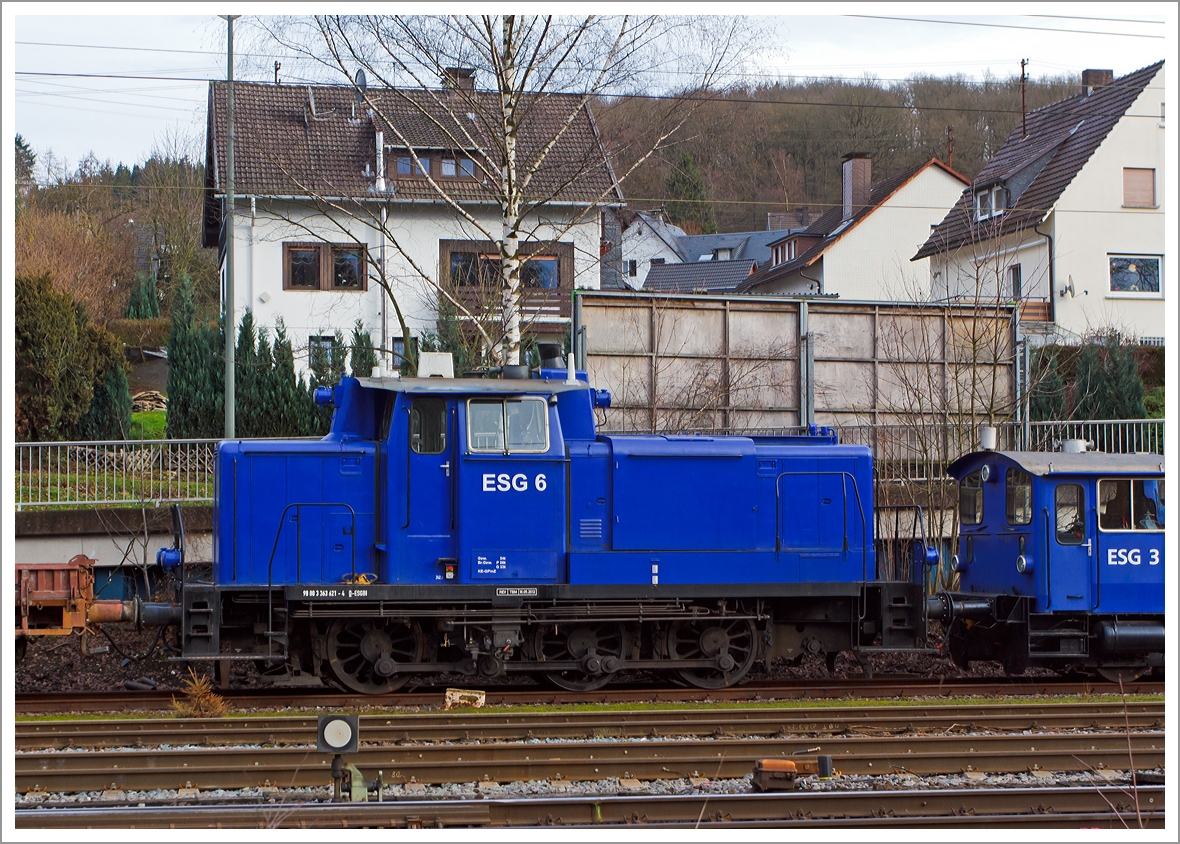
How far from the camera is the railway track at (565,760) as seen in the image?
7219 mm

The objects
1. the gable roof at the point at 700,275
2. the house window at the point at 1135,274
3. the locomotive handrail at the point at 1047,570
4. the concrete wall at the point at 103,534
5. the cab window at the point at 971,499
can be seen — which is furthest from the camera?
the gable roof at the point at 700,275

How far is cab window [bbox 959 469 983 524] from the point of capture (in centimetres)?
1268

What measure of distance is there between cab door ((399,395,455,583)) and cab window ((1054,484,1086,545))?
646 centimetres

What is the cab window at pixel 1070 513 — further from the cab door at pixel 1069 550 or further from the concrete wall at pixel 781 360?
the concrete wall at pixel 781 360

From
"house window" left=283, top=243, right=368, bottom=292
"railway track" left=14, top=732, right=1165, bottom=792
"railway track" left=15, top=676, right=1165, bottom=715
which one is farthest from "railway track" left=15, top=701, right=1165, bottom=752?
"house window" left=283, top=243, right=368, bottom=292

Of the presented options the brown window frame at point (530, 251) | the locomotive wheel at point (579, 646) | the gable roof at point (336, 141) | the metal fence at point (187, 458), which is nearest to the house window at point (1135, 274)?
the gable roof at point (336, 141)

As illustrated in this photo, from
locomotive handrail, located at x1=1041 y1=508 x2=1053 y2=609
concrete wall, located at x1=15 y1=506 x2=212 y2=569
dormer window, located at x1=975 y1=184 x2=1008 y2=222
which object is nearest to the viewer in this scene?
locomotive handrail, located at x1=1041 y1=508 x2=1053 y2=609

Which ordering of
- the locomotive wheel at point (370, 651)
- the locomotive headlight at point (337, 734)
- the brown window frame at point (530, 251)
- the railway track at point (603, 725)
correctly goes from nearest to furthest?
the locomotive headlight at point (337, 734)
the railway track at point (603, 725)
the locomotive wheel at point (370, 651)
the brown window frame at point (530, 251)

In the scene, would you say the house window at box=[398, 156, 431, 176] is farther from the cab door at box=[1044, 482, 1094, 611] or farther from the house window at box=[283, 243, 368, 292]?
the cab door at box=[1044, 482, 1094, 611]

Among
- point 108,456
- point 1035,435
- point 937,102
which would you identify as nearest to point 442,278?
point 108,456

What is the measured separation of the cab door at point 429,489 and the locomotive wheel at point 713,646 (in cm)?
257

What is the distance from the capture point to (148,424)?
1073 inches

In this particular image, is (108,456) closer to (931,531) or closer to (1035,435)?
(931,531)

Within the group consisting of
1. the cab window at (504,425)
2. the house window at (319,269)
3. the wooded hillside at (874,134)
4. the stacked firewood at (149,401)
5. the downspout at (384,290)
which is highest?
the wooded hillside at (874,134)
